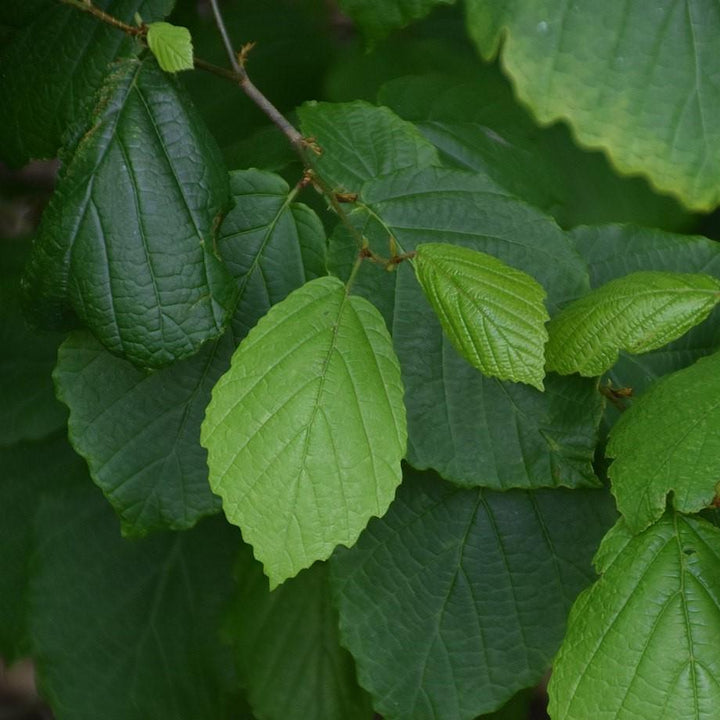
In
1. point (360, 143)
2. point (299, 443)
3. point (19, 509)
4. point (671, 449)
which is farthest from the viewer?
point (19, 509)

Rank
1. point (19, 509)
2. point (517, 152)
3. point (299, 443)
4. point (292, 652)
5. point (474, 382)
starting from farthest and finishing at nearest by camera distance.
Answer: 1. point (19, 509)
2. point (292, 652)
3. point (517, 152)
4. point (474, 382)
5. point (299, 443)

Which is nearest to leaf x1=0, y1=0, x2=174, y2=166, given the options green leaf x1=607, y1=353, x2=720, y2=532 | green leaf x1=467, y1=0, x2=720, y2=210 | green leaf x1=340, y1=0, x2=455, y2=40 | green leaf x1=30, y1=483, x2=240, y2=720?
green leaf x1=340, y1=0, x2=455, y2=40

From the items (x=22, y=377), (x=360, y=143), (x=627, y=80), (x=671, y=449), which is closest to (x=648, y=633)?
(x=671, y=449)

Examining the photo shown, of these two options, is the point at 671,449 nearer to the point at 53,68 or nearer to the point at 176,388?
the point at 176,388

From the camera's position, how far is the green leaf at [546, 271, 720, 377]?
3.23 feet

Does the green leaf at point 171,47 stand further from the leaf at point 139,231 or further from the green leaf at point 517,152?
the green leaf at point 517,152

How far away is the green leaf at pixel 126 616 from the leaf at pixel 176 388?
19.1 inches

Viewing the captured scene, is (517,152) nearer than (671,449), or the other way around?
(671,449)

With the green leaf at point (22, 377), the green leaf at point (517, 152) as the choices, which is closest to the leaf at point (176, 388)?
the green leaf at point (517, 152)

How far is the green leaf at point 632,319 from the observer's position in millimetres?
984

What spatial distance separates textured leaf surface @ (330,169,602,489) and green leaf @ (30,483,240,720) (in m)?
0.65

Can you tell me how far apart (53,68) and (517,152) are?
64 cm

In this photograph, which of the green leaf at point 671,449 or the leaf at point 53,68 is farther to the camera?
the leaf at point 53,68

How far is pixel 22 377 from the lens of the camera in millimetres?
1558
